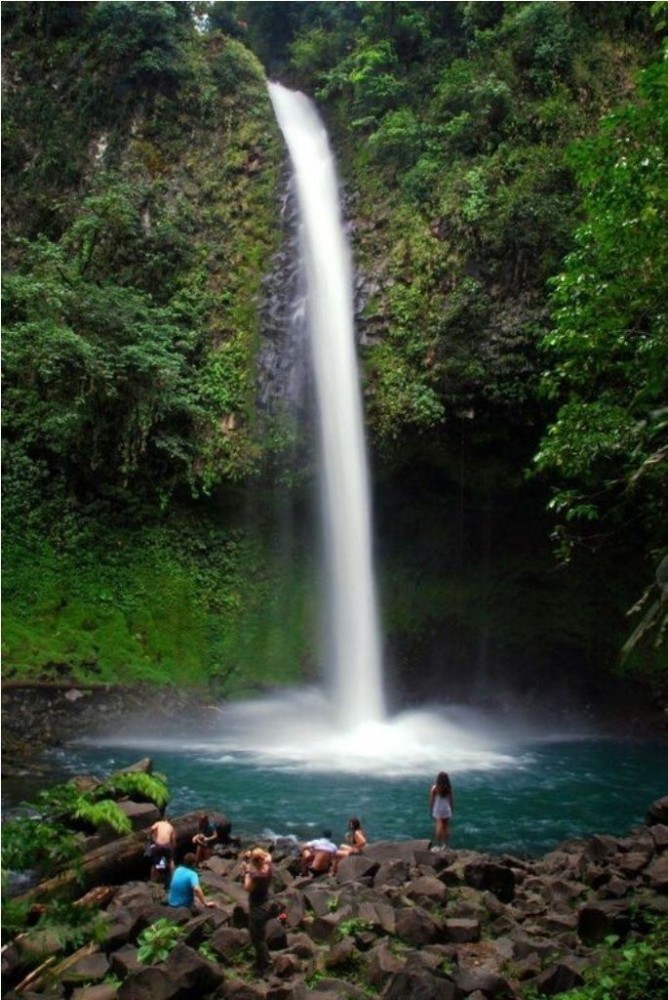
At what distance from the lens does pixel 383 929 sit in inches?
275

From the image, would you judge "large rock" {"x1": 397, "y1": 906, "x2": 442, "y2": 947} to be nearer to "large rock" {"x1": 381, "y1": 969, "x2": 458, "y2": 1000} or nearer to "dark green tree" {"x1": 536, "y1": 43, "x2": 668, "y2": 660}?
"large rock" {"x1": 381, "y1": 969, "x2": 458, "y2": 1000}

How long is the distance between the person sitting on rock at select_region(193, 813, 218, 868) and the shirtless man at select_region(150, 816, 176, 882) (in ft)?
1.76

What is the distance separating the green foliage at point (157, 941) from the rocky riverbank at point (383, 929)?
3cm

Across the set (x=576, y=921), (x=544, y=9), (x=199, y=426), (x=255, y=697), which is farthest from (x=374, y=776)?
(x=544, y=9)

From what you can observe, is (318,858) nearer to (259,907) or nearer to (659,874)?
(259,907)

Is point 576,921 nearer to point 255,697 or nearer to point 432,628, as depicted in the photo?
point 255,697

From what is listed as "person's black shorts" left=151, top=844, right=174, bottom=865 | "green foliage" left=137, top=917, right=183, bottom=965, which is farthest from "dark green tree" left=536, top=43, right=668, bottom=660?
"person's black shorts" left=151, top=844, right=174, bottom=865

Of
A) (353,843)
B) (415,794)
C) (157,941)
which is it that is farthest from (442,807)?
(157,941)

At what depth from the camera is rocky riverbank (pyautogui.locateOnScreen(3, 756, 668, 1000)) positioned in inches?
231

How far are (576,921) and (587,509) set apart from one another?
513 centimetres

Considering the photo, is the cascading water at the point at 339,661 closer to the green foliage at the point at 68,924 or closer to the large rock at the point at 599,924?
the large rock at the point at 599,924

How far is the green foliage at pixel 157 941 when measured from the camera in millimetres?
6375

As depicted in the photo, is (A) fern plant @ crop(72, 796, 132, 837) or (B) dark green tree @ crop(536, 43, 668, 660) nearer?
(B) dark green tree @ crop(536, 43, 668, 660)

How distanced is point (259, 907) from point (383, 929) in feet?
A: 3.43
